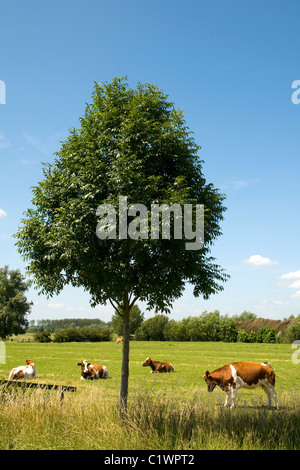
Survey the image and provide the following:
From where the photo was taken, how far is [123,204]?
1057 centimetres

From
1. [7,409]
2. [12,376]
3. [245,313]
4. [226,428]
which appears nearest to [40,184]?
[7,409]

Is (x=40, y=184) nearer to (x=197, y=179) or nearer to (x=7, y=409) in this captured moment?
(x=197, y=179)

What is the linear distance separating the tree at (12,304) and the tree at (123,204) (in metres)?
85.1

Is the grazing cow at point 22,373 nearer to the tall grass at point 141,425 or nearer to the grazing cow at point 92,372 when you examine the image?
the grazing cow at point 92,372

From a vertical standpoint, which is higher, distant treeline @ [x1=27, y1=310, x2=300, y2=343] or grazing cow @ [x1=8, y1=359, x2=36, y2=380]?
grazing cow @ [x1=8, y1=359, x2=36, y2=380]

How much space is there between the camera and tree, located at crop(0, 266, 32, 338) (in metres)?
93.8

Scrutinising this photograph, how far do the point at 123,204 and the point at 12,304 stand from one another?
93.2 metres

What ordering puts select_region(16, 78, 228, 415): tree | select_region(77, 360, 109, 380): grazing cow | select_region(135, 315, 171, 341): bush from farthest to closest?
select_region(135, 315, 171, 341): bush
select_region(77, 360, 109, 380): grazing cow
select_region(16, 78, 228, 415): tree

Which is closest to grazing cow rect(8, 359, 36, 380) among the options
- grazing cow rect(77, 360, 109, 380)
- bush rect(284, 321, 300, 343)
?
grazing cow rect(77, 360, 109, 380)

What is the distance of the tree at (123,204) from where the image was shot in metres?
11.0

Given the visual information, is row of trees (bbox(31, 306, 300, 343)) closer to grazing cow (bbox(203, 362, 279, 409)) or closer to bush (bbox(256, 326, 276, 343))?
bush (bbox(256, 326, 276, 343))

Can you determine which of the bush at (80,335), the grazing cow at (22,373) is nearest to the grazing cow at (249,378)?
the grazing cow at (22,373)

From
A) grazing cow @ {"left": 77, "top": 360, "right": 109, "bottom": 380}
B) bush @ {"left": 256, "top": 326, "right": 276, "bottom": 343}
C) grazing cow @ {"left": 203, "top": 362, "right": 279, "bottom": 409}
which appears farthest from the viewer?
bush @ {"left": 256, "top": 326, "right": 276, "bottom": 343}

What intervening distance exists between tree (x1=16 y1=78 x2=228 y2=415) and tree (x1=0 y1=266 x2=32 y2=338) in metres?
85.1
